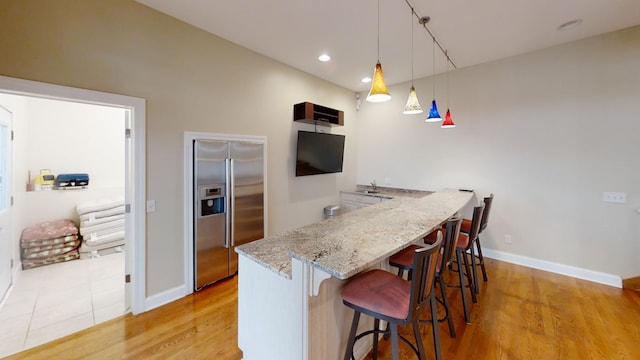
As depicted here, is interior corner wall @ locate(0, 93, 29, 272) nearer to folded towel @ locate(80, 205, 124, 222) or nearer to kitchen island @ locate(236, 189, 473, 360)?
folded towel @ locate(80, 205, 124, 222)

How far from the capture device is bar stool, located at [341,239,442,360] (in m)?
1.33

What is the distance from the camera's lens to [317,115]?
14.0 feet

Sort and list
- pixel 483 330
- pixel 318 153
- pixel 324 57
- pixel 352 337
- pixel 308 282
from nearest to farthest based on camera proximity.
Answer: pixel 308 282
pixel 352 337
pixel 483 330
pixel 324 57
pixel 318 153

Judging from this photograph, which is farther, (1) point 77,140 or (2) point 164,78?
(1) point 77,140

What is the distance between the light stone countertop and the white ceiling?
2024 mm

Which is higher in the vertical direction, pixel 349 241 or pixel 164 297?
pixel 349 241

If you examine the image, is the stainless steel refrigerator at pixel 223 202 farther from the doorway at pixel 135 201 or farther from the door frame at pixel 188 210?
the doorway at pixel 135 201

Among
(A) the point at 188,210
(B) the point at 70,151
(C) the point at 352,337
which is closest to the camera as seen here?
(C) the point at 352,337

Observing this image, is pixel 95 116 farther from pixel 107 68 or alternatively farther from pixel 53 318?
pixel 53 318

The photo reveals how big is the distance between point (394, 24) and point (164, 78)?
2.55 metres

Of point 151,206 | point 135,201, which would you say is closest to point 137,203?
point 135,201

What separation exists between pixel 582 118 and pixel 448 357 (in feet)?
11.3

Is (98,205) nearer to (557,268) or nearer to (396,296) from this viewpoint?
(396,296)

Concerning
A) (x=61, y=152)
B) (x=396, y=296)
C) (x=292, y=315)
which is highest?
(x=61, y=152)
